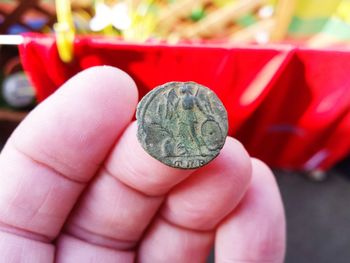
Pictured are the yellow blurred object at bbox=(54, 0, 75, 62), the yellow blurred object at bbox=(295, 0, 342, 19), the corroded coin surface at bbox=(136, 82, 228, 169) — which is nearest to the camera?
the corroded coin surface at bbox=(136, 82, 228, 169)

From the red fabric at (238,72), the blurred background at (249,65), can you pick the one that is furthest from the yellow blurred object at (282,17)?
the red fabric at (238,72)

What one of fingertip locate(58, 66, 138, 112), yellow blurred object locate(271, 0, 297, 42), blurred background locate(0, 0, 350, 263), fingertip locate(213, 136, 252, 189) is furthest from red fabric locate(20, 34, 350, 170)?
yellow blurred object locate(271, 0, 297, 42)

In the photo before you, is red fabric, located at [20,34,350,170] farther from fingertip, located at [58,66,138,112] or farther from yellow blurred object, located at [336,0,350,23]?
yellow blurred object, located at [336,0,350,23]

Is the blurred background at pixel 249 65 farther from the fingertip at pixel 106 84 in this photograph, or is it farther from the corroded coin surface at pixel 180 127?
the corroded coin surface at pixel 180 127

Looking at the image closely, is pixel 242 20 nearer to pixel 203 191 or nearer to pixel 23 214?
pixel 203 191

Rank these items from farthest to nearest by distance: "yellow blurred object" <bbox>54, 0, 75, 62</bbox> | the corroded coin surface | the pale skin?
"yellow blurred object" <bbox>54, 0, 75, 62</bbox> → the pale skin → the corroded coin surface

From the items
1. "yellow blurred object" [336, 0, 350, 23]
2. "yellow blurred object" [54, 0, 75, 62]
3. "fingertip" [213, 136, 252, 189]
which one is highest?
"yellow blurred object" [54, 0, 75, 62]

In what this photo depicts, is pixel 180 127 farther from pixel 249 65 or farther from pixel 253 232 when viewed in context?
pixel 249 65

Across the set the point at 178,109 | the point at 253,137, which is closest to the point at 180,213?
the point at 178,109

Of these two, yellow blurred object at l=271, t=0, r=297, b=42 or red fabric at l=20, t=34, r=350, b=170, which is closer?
red fabric at l=20, t=34, r=350, b=170
